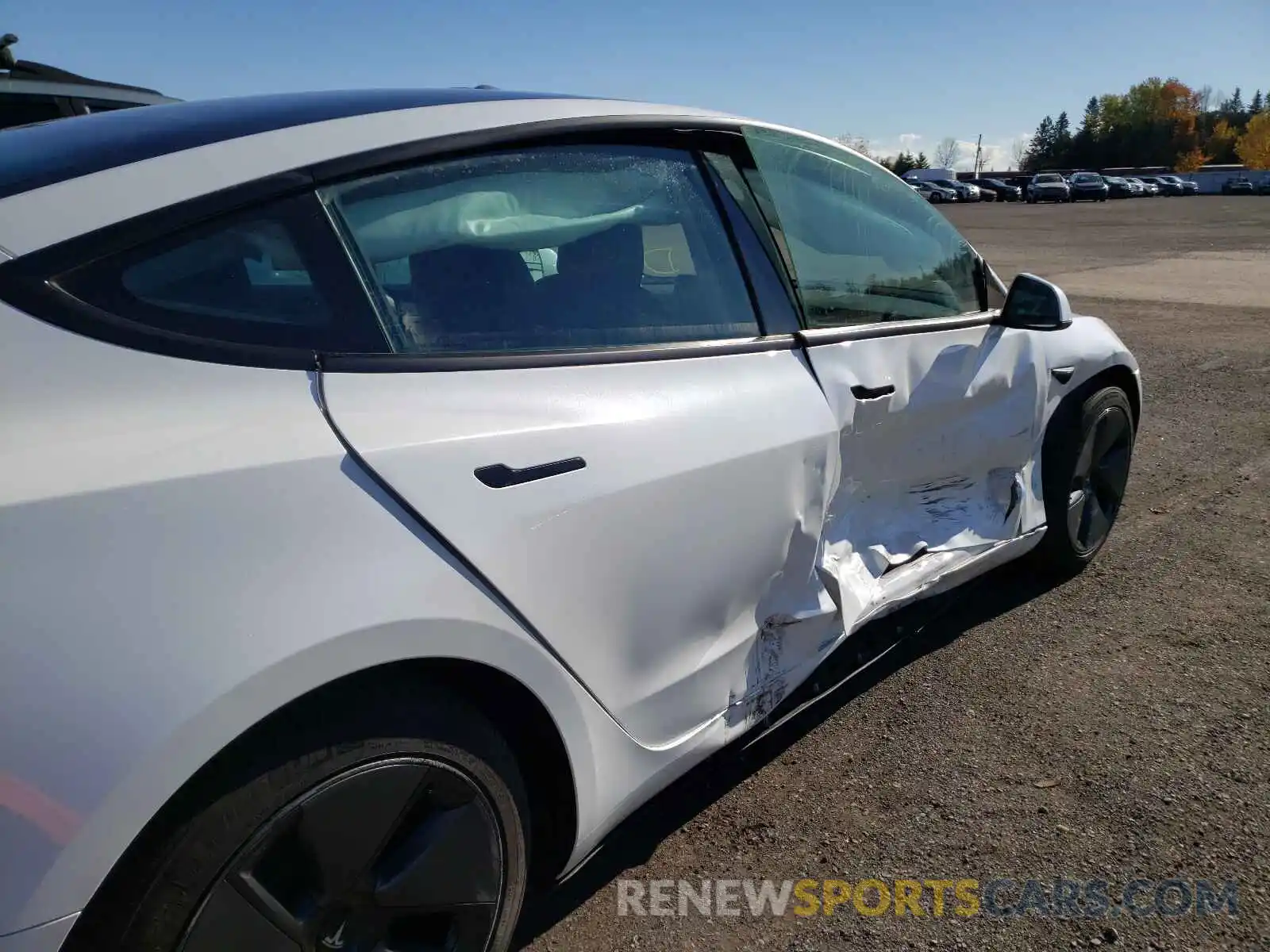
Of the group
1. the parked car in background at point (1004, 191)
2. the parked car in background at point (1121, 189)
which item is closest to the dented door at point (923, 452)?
the parked car in background at point (1004, 191)

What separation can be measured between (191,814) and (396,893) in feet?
1.36

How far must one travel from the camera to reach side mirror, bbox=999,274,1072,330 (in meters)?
3.11

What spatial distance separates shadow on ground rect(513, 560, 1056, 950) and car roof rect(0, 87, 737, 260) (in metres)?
1.48

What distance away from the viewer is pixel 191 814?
1260 mm

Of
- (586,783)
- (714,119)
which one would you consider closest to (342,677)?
(586,783)

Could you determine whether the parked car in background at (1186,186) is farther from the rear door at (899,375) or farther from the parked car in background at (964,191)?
the rear door at (899,375)

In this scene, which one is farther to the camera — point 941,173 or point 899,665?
point 941,173

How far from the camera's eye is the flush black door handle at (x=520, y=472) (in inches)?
63.0

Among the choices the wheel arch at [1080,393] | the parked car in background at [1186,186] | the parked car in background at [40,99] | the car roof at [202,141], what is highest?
the parked car in background at [40,99]

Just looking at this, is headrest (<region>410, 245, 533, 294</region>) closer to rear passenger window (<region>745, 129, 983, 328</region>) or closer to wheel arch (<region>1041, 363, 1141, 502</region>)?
rear passenger window (<region>745, 129, 983, 328</region>)

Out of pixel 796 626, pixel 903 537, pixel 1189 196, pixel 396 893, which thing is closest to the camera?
pixel 396 893

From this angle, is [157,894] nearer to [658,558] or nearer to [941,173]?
[658,558]

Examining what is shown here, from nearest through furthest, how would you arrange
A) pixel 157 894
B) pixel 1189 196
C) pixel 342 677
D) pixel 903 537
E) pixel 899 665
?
pixel 157 894 → pixel 342 677 → pixel 903 537 → pixel 899 665 → pixel 1189 196

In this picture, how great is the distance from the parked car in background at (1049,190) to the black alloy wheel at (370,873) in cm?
6597
